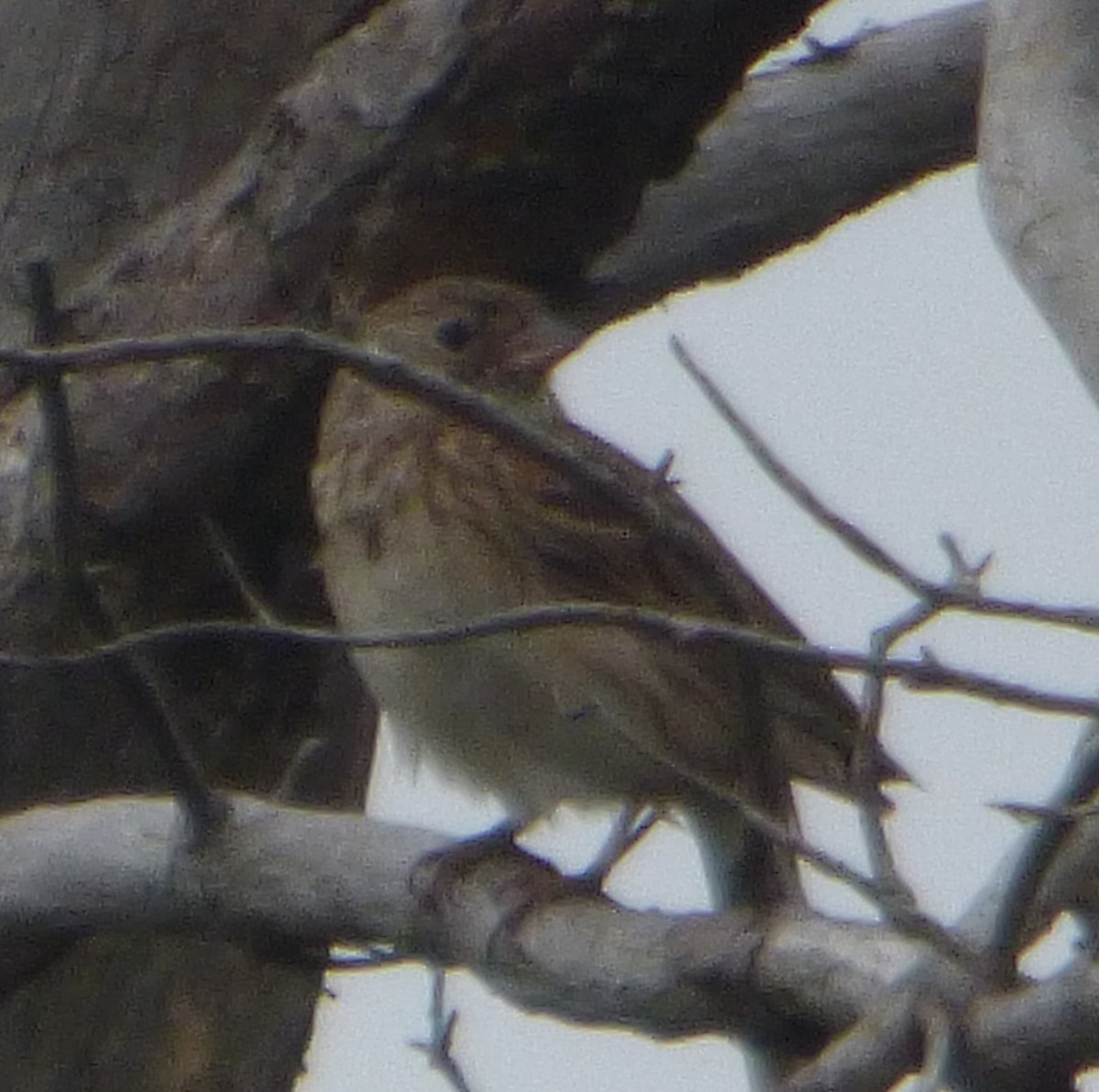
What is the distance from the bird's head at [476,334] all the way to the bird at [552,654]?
29 centimetres

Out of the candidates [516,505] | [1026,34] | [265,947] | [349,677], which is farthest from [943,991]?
[349,677]

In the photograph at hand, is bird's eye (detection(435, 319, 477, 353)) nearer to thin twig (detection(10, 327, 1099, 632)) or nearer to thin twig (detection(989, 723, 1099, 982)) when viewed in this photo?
thin twig (detection(10, 327, 1099, 632))

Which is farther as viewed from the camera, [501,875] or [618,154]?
[618,154]

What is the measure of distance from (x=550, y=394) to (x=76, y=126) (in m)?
0.95

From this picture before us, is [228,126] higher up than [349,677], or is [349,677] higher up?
[228,126]

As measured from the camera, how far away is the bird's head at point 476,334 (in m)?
5.09

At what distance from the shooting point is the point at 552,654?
4410 millimetres

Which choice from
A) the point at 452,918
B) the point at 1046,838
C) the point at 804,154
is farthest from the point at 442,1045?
the point at 804,154

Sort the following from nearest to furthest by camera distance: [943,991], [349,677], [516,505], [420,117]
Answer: [943,991] < [516,505] < [420,117] < [349,677]

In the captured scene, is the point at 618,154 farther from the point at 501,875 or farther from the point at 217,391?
the point at 501,875

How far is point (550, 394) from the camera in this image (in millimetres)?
5152

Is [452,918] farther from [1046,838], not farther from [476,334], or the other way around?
[476,334]

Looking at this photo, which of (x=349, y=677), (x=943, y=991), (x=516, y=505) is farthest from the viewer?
(x=349, y=677)

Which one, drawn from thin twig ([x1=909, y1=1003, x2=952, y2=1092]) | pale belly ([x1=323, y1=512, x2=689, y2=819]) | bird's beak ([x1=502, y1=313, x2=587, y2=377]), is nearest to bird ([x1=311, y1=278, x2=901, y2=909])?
pale belly ([x1=323, y1=512, x2=689, y2=819])
